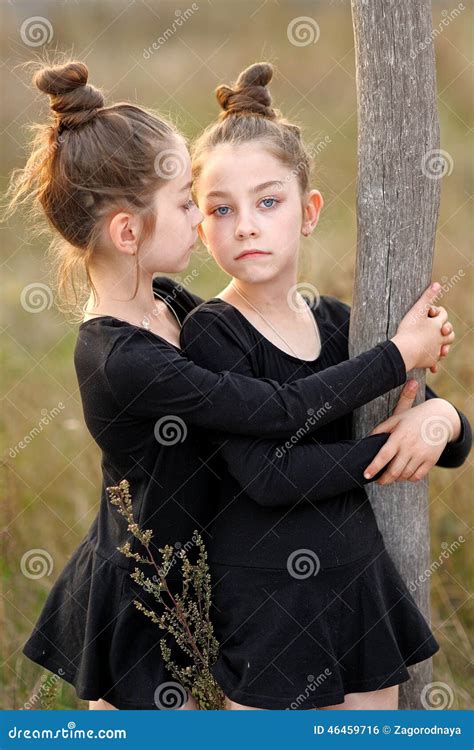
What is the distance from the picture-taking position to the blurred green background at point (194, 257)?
3.65 metres

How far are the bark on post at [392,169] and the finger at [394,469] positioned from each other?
20 centimetres

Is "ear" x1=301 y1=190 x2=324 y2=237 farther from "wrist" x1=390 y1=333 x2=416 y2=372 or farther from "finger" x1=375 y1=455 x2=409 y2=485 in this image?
"finger" x1=375 y1=455 x2=409 y2=485

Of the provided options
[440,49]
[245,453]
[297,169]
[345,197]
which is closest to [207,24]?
[440,49]

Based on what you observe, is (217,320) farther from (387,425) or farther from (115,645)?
(115,645)

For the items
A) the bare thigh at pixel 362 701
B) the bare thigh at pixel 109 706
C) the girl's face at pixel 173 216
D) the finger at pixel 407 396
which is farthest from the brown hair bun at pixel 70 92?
the bare thigh at pixel 362 701

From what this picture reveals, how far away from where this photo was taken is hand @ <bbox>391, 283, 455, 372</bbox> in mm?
2330

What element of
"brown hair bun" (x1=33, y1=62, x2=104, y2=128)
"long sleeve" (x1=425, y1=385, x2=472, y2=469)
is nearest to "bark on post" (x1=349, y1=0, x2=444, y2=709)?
"long sleeve" (x1=425, y1=385, x2=472, y2=469)

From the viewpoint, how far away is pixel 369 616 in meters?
2.31

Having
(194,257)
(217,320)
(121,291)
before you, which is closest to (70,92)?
(121,291)

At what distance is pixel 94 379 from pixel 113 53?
234 inches

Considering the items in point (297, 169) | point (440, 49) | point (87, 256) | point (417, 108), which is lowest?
point (87, 256)

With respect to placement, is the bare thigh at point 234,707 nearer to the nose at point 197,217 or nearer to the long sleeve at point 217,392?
the long sleeve at point 217,392

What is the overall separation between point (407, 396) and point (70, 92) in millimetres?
1177

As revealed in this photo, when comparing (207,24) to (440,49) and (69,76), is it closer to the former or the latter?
(440,49)
